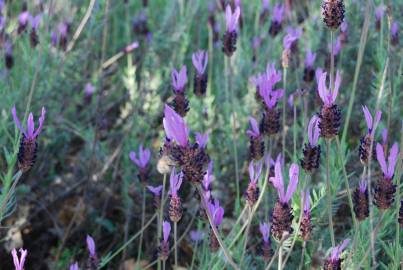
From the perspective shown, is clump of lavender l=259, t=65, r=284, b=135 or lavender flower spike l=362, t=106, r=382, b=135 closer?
lavender flower spike l=362, t=106, r=382, b=135

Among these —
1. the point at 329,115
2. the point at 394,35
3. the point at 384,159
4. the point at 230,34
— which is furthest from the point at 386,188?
the point at 394,35

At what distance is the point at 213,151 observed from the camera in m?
2.35

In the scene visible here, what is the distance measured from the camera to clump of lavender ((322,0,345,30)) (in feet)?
4.32

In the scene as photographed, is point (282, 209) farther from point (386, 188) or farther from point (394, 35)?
point (394, 35)

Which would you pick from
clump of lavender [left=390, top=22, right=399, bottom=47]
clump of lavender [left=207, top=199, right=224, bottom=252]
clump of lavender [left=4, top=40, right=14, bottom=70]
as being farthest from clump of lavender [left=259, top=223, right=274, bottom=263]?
clump of lavender [left=4, top=40, right=14, bottom=70]

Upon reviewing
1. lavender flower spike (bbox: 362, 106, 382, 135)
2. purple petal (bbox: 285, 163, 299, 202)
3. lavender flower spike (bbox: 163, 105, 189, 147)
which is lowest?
purple petal (bbox: 285, 163, 299, 202)

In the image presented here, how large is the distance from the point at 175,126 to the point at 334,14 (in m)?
0.49

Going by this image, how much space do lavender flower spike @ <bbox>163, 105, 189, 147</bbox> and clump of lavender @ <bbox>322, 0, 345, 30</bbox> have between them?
45 centimetres

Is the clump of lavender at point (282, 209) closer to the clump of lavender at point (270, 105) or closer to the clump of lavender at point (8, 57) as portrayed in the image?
the clump of lavender at point (270, 105)

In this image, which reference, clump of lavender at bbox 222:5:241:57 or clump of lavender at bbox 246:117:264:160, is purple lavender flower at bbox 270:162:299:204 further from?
clump of lavender at bbox 222:5:241:57

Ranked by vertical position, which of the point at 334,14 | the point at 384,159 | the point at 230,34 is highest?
the point at 334,14

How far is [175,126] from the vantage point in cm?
99

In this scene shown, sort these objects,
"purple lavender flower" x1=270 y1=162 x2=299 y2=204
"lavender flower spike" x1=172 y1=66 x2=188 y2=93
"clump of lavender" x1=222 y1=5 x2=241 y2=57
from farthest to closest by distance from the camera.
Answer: "clump of lavender" x1=222 y1=5 x2=241 y2=57 < "lavender flower spike" x1=172 y1=66 x2=188 y2=93 < "purple lavender flower" x1=270 y1=162 x2=299 y2=204

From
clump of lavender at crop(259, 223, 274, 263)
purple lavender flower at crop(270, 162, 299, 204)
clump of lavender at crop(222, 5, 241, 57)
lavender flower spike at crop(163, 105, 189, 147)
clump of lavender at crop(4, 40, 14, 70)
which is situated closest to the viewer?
lavender flower spike at crop(163, 105, 189, 147)
